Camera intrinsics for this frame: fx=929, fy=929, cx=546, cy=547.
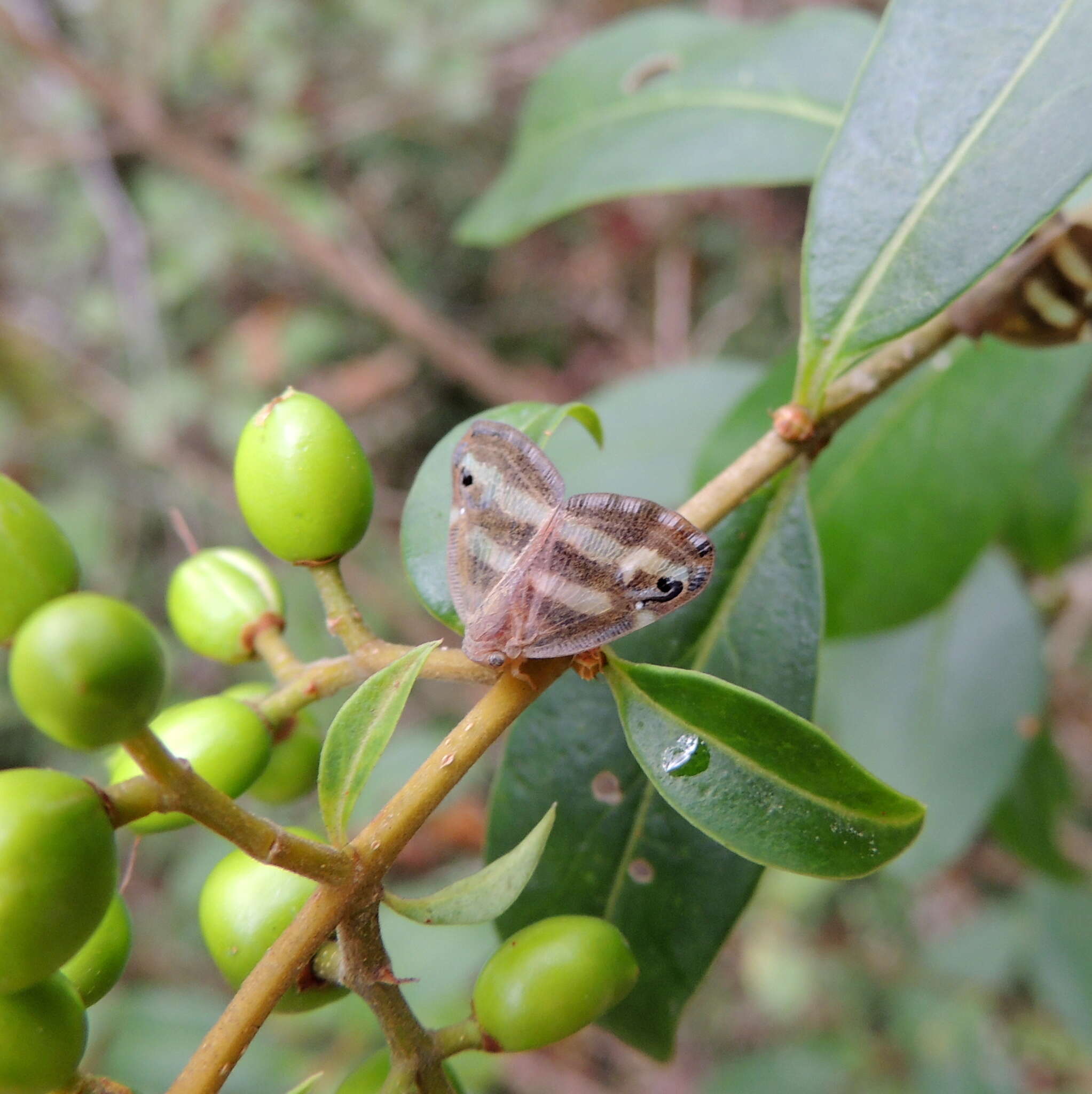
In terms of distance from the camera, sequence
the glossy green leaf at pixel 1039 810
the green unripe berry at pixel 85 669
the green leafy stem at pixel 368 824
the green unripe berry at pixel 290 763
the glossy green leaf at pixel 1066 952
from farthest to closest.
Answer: the glossy green leaf at pixel 1066 952 → the glossy green leaf at pixel 1039 810 → the green unripe berry at pixel 290 763 → the green leafy stem at pixel 368 824 → the green unripe berry at pixel 85 669

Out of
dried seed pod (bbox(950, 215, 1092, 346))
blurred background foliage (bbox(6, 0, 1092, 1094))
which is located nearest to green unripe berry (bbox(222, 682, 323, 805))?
dried seed pod (bbox(950, 215, 1092, 346))

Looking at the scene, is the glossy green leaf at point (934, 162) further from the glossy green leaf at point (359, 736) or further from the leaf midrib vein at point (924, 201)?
the glossy green leaf at point (359, 736)

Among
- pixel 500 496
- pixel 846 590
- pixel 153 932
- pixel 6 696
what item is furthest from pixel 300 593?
pixel 500 496

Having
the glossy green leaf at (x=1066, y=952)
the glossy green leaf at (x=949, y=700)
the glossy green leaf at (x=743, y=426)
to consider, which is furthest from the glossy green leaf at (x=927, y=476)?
the glossy green leaf at (x=1066, y=952)

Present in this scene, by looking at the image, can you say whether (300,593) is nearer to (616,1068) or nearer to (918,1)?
(616,1068)

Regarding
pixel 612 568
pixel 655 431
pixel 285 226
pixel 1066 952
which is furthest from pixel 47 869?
pixel 285 226

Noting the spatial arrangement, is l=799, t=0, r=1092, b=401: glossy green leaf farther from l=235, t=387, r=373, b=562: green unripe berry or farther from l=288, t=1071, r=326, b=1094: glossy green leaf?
l=288, t=1071, r=326, b=1094: glossy green leaf
